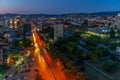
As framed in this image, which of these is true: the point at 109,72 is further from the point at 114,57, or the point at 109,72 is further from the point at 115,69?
the point at 114,57

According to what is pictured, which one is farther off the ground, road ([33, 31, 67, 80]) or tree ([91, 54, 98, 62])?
tree ([91, 54, 98, 62])

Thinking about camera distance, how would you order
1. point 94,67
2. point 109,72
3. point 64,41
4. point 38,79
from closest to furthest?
Result: point 38,79 → point 109,72 → point 94,67 → point 64,41

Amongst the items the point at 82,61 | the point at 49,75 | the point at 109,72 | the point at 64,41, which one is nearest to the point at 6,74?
the point at 49,75

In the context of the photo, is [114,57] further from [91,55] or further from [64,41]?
[64,41]

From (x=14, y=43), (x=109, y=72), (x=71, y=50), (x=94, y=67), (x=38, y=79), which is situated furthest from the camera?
(x=14, y=43)

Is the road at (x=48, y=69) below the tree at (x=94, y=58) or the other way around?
below

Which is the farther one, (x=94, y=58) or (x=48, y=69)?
(x=94, y=58)

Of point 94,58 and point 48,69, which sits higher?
point 94,58

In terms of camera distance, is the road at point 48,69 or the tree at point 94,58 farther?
the tree at point 94,58

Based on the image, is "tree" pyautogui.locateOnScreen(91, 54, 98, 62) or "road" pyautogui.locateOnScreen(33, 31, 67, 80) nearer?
"road" pyautogui.locateOnScreen(33, 31, 67, 80)

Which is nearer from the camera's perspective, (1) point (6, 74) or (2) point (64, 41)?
(1) point (6, 74)

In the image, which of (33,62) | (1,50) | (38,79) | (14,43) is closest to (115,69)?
(38,79)
